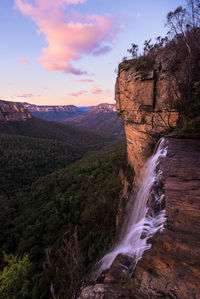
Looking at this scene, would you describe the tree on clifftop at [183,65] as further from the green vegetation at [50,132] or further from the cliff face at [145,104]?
the green vegetation at [50,132]

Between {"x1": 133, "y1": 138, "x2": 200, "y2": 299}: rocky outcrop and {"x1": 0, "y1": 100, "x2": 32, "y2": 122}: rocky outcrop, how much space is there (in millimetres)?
175526

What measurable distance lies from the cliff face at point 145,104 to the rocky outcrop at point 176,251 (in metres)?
7.08

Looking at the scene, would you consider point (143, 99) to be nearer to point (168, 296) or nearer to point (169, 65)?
point (169, 65)

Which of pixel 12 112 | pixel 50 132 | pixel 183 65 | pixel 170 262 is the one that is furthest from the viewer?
pixel 12 112

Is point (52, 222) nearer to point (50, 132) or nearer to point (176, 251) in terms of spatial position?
point (176, 251)

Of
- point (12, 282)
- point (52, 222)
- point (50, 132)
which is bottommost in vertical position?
point (52, 222)

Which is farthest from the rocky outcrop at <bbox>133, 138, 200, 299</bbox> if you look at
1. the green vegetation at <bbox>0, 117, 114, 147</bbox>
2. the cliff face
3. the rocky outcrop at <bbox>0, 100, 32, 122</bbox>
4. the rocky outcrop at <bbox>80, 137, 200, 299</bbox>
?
the rocky outcrop at <bbox>0, 100, 32, 122</bbox>

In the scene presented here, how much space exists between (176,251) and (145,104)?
475 inches

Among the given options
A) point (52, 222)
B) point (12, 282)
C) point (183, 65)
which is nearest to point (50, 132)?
point (52, 222)

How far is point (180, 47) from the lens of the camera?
875cm

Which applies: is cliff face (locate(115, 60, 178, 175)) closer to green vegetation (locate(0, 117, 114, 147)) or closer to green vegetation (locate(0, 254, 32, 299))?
green vegetation (locate(0, 254, 32, 299))

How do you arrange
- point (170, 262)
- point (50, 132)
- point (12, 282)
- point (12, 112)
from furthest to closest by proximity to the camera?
point (12, 112) → point (50, 132) → point (12, 282) → point (170, 262)

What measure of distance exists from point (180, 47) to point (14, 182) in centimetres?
6375

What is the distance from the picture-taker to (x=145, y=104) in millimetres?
12258
